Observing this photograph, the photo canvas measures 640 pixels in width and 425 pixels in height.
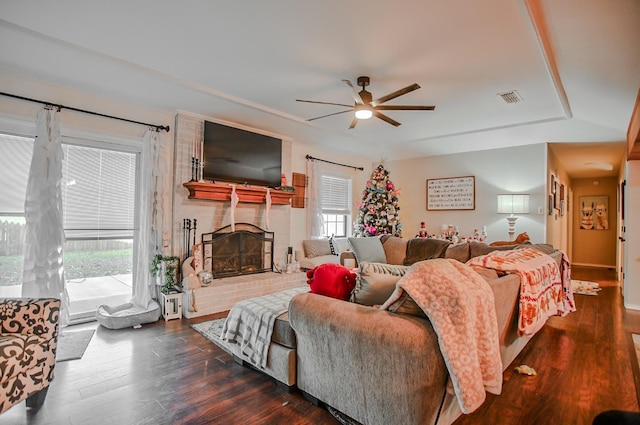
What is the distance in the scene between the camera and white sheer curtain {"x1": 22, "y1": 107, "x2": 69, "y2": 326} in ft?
10.5

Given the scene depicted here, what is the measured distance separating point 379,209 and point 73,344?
5151mm

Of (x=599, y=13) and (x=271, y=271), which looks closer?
(x=599, y=13)

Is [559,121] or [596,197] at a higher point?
[559,121]

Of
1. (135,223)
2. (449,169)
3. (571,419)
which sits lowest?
(571,419)

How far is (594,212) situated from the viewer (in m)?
9.16

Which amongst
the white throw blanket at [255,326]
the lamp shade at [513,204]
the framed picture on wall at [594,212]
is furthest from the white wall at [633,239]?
the framed picture on wall at [594,212]

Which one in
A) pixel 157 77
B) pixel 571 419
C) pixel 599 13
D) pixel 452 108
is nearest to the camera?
pixel 571 419

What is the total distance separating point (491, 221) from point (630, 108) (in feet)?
9.19

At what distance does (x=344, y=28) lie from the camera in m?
2.59

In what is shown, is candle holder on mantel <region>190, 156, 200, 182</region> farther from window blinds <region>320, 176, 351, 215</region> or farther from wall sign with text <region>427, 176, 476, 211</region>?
wall sign with text <region>427, 176, 476, 211</region>

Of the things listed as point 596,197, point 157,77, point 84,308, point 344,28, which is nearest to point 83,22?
point 157,77

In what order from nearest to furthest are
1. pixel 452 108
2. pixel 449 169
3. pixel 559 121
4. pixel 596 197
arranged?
pixel 452 108, pixel 559 121, pixel 449 169, pixel 596 197

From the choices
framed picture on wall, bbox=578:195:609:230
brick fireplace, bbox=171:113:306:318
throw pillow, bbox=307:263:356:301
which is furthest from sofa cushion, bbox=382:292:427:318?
framed picture on wall, bbox=578:195:609:230

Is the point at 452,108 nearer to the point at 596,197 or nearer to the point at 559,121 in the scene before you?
the point at 559,121
